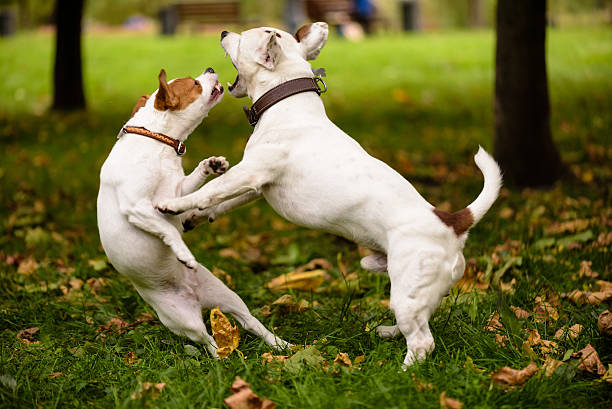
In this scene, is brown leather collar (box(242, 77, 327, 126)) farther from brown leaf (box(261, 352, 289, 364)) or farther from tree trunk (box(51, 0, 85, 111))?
tree trunk (box(51, 0, 85, 111))

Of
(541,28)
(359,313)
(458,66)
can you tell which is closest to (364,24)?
(458,66)

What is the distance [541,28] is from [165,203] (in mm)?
4537

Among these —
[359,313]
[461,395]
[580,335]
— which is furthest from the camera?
[359,313]

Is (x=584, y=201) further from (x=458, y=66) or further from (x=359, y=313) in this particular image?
(x=458, y=66)

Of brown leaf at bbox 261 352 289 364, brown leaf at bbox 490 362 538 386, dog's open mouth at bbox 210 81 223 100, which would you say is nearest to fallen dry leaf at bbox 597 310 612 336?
brown leaf at bbox 490 362 538 386

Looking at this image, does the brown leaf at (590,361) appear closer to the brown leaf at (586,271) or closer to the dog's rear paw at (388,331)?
the dog's rear paw at (388,331)

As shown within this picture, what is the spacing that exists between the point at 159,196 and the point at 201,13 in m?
17.7

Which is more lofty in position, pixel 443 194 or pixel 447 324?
pixel 447 324

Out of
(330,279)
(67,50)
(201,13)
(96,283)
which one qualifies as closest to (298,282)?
(330,279)

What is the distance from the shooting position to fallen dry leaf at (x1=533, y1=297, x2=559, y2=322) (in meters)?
3.73

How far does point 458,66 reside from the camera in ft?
43.0

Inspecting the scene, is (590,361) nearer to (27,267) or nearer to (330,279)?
(330,279)

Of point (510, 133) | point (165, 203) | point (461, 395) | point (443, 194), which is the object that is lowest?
point (443, 194)

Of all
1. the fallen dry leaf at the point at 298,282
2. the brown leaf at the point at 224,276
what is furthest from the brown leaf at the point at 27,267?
the fallen dry leaf at the point at 298,282
